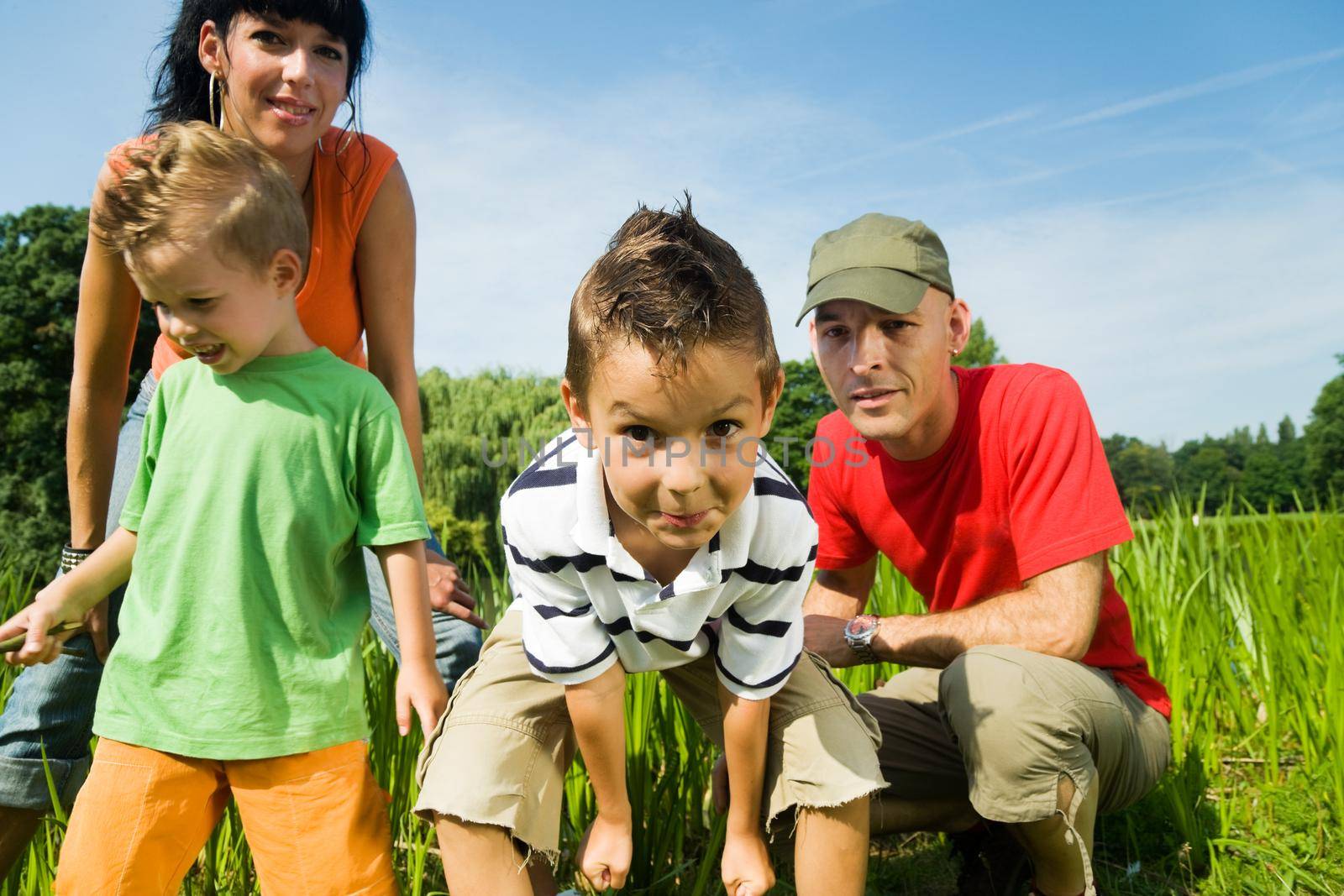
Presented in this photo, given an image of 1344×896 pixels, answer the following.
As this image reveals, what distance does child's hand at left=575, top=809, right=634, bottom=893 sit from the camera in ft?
5.08

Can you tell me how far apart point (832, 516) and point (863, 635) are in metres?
0.32

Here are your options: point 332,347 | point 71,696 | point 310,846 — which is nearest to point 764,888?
point 310,846

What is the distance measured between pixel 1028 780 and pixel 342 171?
1.69 m

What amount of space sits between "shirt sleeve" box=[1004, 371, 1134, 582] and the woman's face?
1.45m

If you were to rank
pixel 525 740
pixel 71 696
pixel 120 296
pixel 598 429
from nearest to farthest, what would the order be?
1. pixel 598 429
2. pixel 525 740
3. pixel 120 296
4. pixel 71 696

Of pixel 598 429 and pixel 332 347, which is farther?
pixel 332 347

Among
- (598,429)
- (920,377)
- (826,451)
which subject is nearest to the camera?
(598,429)

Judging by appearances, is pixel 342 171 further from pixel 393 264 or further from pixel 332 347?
pixel 332 347

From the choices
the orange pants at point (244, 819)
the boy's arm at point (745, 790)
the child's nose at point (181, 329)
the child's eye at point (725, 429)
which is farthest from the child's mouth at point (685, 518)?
the child's nose at point (181, 329)

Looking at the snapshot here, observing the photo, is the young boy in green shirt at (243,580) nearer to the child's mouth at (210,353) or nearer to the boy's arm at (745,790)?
the child's mouth at (210,353)

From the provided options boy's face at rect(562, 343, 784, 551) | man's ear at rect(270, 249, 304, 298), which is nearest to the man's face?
boy's face at rect(562, 343, 784, 551)

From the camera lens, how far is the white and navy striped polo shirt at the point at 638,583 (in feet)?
4.50

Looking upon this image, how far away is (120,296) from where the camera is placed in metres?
1.72

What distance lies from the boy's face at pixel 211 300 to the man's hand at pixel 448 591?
0.54 meters
